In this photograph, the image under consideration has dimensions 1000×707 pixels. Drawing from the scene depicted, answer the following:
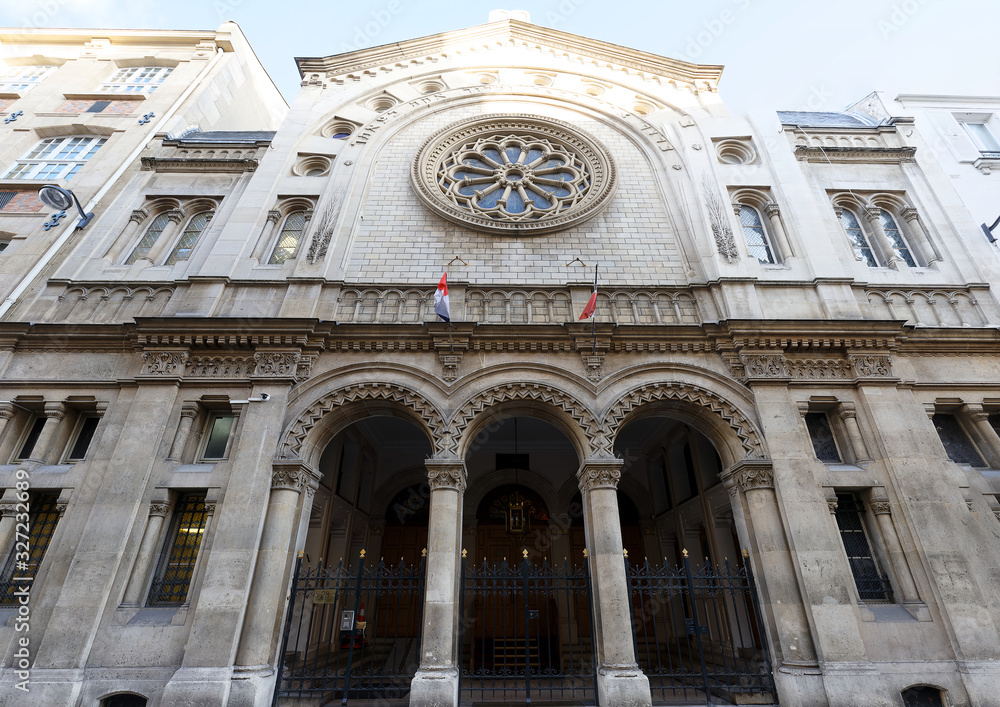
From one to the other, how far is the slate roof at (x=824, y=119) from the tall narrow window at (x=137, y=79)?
22.6 m

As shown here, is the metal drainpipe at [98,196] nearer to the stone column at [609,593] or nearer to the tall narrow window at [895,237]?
the stone column at [609,593]

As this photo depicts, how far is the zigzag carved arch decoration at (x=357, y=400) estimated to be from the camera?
9609 millimetres

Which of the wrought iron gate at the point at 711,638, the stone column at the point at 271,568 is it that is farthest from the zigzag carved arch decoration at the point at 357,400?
the wrought iron gate at the point at 711,638

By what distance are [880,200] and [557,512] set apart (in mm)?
13065

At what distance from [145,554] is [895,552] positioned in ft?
44.3

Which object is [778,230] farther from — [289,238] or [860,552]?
[289,238]

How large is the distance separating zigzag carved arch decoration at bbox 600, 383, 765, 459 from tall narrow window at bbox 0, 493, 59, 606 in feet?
34.8

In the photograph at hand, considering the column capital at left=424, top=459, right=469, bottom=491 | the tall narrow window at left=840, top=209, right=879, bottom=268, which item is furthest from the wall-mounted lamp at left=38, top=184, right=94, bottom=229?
the tall narrow window at left=840, top=209, right=879, bottom=268

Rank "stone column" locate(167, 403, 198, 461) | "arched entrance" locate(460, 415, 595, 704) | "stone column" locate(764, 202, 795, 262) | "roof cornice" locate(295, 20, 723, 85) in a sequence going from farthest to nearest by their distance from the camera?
"roof cornice" locate(295, 20, 723, 85), "arched entrance" locate(460, 415, 595, 704), "stone column" locate(764, 202, 795, 262), "stone column" locate(167, 403, 198, 461)

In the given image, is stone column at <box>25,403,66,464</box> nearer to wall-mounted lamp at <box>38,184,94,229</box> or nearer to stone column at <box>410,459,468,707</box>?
wall-mounted lamp at <box>38,184,94,229</box>

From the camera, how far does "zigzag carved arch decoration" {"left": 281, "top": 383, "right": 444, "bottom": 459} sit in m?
9.61

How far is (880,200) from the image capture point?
14.1 meters

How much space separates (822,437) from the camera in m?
10.3

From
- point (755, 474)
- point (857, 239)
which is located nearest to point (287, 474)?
point (755, 474)
